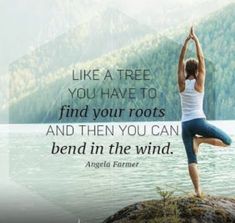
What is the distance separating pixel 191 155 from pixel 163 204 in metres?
0.51

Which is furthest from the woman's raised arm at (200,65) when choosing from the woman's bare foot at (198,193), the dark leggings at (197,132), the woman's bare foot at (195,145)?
the woman's bare foot at (198,193)

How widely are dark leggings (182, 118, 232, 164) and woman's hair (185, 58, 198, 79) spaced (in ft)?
1.24

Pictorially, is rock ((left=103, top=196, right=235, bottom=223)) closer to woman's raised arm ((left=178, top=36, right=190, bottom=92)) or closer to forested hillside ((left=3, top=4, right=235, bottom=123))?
forested hillside ((left=3, top=4, right=235, bottom=123))

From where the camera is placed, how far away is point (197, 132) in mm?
5000

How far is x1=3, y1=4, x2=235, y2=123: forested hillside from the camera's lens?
501 cm

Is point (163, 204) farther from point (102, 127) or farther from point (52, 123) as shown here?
point (52, 123)

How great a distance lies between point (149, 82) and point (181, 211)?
1.09 m

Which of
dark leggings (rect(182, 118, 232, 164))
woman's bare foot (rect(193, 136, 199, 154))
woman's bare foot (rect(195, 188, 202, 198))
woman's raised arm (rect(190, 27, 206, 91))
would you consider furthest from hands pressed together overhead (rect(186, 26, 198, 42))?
woman's bare foot (rect(195, 188, 202, 198))

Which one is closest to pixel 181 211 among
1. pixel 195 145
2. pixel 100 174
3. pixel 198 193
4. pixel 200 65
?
pixel 198 193

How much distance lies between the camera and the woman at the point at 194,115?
4.96 m

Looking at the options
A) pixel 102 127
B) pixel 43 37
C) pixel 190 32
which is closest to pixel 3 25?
pixel 43 37

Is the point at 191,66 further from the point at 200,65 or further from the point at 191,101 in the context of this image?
the point at 191,101

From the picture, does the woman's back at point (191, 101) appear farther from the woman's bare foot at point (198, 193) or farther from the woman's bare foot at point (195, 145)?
the woman's bare foot at point (198, 193)

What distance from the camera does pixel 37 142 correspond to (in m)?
4.96
